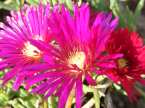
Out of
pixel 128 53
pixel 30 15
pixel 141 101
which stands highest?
pixel 30 15

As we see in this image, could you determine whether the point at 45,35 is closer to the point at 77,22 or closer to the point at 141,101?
the point at 77,22

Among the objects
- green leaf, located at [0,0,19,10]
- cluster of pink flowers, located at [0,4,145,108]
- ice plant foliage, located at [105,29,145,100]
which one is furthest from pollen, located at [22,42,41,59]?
green leaf, located at [0,0,19,10]

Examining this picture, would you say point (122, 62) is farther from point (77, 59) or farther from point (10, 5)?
point (10, 5)

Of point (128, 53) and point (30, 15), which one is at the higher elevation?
point (30, 15)

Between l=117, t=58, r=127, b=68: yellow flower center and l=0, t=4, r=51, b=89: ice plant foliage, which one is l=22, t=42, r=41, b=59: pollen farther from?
l=117, t=58, r=127, b=68: yellow flower center

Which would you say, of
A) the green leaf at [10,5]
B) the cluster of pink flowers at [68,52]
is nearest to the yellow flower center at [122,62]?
the cluster of pink flowers at [68,52]

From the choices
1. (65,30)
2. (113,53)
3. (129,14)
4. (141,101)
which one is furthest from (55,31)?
(141,101)

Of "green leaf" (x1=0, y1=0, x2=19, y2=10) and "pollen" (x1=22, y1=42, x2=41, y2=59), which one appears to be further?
"green leaf" (x1=0, y1=0, x2=19, y2=10)
